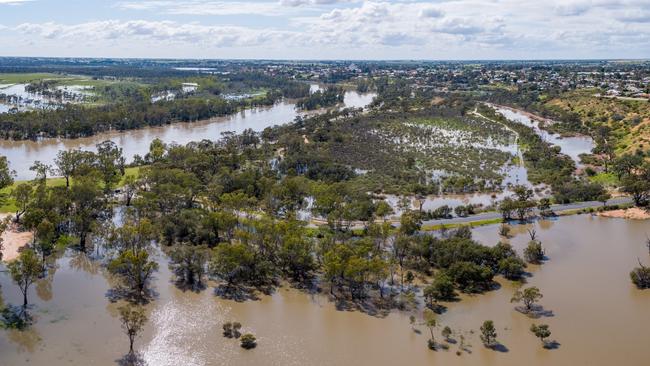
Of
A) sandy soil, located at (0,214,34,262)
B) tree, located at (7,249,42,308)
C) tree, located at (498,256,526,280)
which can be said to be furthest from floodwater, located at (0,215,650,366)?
sandy soil, located at (0,214,34,262)

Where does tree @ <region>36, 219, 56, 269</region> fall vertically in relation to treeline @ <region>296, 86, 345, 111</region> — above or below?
below

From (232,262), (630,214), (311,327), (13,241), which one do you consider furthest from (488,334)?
(13,241)

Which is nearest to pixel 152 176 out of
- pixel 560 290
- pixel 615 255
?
pixel 560 290

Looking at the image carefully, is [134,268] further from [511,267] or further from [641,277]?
[641,277]

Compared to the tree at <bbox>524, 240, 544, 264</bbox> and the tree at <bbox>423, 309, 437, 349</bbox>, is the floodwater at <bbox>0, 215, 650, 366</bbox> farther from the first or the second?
the tree at <bbox>524, 240, 544, 264</bbox>

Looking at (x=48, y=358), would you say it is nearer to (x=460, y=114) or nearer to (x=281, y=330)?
(x=281, y=330)
